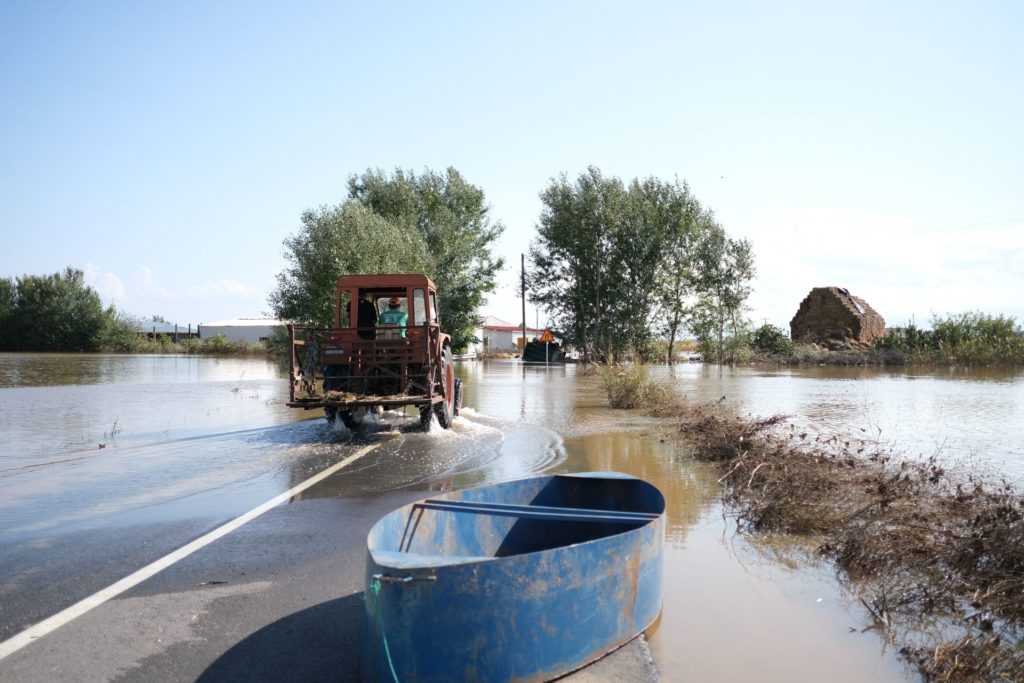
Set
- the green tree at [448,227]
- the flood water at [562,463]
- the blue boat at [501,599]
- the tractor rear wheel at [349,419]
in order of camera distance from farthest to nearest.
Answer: the green tree at [448,227]
the tractor rear wheel at [349,419]
the flood water at [562,463]
the blue boat at [501,599]

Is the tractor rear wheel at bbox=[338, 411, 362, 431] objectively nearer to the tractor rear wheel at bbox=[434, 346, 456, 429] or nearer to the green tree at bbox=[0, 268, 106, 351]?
the tractor rear wheel at bbox=[434, 346, 456, 429]

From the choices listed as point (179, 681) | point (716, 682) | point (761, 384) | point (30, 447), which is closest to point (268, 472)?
point (30, 447)

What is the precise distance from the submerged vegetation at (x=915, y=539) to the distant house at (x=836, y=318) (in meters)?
41.7

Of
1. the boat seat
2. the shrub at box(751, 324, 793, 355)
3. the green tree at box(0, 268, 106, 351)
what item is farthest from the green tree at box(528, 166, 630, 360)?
the green tree at box(0, 268, 106, 351)

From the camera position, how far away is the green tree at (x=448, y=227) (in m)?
→ 41.6

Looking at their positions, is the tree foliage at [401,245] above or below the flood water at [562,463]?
above

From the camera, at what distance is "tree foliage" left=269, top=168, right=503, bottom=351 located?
102 ft

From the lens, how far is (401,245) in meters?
33.5

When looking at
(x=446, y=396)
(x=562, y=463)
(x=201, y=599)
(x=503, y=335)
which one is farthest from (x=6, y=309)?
(x=201, y=599)

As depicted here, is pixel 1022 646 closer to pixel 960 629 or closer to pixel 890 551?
pixel 960 629

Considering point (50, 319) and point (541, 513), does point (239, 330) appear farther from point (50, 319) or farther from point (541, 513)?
point (541, 513)

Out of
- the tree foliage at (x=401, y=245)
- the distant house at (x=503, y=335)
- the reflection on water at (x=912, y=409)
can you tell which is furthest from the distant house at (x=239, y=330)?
the reflection on water at (x=912, y=409)

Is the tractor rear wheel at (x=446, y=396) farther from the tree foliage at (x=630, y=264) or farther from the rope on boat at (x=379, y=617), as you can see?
the tree foliage at (x=630, y=264)

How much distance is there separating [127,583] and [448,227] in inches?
1512
